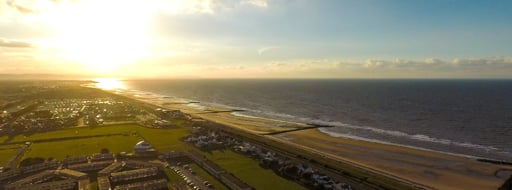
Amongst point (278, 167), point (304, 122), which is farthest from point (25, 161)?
point (304, 122)

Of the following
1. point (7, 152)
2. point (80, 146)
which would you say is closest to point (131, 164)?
point (80, 146)

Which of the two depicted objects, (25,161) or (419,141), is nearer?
(25,161)

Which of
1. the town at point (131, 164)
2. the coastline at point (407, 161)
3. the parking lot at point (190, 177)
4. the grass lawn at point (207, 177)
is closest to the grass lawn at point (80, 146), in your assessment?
the town at point (131, 164)

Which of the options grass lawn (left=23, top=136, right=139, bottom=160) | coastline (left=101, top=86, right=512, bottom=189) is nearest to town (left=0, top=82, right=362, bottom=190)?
grass lawn (left=23, top=136, right=139, bottom=160)

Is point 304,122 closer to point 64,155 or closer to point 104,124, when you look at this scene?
point 104,124

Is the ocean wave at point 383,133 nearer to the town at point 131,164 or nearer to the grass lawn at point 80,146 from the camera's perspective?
the town at point 131,164

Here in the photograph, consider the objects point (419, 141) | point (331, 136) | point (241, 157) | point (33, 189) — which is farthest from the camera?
point (331, 136)

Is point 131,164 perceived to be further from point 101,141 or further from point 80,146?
point 101,141
